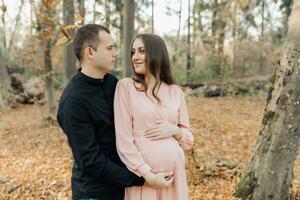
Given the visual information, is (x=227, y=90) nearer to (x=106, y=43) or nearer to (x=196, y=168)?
(x=196, y=168)

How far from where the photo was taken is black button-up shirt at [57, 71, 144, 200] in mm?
2350

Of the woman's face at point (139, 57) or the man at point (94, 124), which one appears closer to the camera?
the man at point (94, 124)

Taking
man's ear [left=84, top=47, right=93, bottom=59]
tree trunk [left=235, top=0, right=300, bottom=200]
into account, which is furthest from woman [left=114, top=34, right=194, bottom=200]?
tree trunk [left=235, top=0, right=300, bottom=200]

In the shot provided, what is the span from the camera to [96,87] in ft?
8.16

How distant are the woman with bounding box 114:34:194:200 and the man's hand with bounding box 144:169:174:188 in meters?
0.01

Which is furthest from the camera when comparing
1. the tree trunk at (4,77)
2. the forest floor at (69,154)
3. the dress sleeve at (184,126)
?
the tree trunk at (4,77)

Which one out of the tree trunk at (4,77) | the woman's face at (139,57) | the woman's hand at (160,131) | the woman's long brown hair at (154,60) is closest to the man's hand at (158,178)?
the woman's hand at (160,131)

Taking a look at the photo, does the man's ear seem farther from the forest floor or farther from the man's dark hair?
the forest floor

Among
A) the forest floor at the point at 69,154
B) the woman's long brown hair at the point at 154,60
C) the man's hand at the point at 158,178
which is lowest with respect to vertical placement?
the forest floor at the point at 69,154

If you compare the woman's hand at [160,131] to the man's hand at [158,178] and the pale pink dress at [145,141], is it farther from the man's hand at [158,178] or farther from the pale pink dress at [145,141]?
the man's hand at [158,178]

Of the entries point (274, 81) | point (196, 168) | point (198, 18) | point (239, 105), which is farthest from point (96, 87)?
point (198, 18)

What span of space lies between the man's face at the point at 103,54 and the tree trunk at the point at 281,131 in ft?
7.16

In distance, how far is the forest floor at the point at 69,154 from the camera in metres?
5.52

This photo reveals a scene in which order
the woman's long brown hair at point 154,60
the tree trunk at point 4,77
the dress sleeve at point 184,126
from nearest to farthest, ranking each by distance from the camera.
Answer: the woman's long brown hair at point 154,60 < the dress sleeve at point 184,126 < the tree trunk at point 4,77
